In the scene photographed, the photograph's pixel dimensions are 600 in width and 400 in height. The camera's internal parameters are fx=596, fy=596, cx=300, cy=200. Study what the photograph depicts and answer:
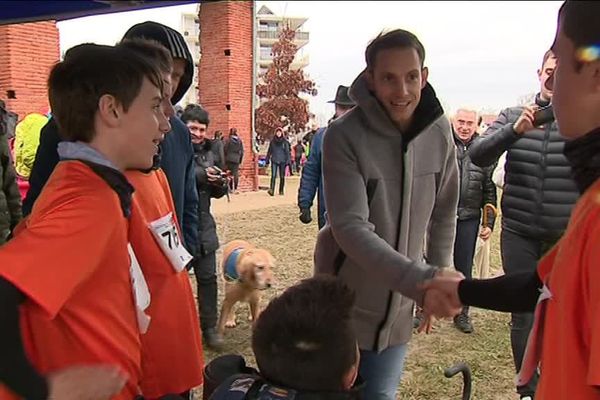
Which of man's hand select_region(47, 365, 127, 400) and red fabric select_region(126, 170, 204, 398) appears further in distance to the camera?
red fabric select_region(126, 170, 204, 398)

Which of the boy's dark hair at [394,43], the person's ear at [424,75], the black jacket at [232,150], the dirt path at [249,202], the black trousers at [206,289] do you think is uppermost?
the boy's dark hair at [394,43]

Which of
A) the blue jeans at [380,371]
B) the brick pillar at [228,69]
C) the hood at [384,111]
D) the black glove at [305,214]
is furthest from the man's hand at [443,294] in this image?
the brick pillar at [228,69]

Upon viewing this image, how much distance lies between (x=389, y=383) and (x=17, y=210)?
3.00 meters

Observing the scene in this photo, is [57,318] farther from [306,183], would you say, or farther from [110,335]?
[306,183]

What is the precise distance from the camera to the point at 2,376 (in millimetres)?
1126

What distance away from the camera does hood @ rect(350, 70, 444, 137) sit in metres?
1.95

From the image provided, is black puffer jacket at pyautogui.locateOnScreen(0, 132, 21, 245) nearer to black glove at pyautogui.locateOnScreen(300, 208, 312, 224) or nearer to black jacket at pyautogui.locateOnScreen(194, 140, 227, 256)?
black jacket at pyautogui.locateOnScreen(194, 140, 227, 256)

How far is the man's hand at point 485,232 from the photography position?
511 centimetres

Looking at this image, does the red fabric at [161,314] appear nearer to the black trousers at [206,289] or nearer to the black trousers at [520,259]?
the black trousers at [520,259]

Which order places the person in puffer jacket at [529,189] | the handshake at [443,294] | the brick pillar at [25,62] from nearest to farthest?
the handshake at [443,294] < the person in puffer jacket at [529,189] < the brick pillar at [25,62]

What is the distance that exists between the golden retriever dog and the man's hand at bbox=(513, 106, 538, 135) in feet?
7.32

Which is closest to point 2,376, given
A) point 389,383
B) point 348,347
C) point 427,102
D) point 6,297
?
point 6,297

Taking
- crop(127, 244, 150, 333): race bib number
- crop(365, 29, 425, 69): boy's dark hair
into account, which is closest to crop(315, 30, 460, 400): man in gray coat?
crop(365, 29, 425, 69): boy's dark hair

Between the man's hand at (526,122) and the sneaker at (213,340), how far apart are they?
8.67 ft
